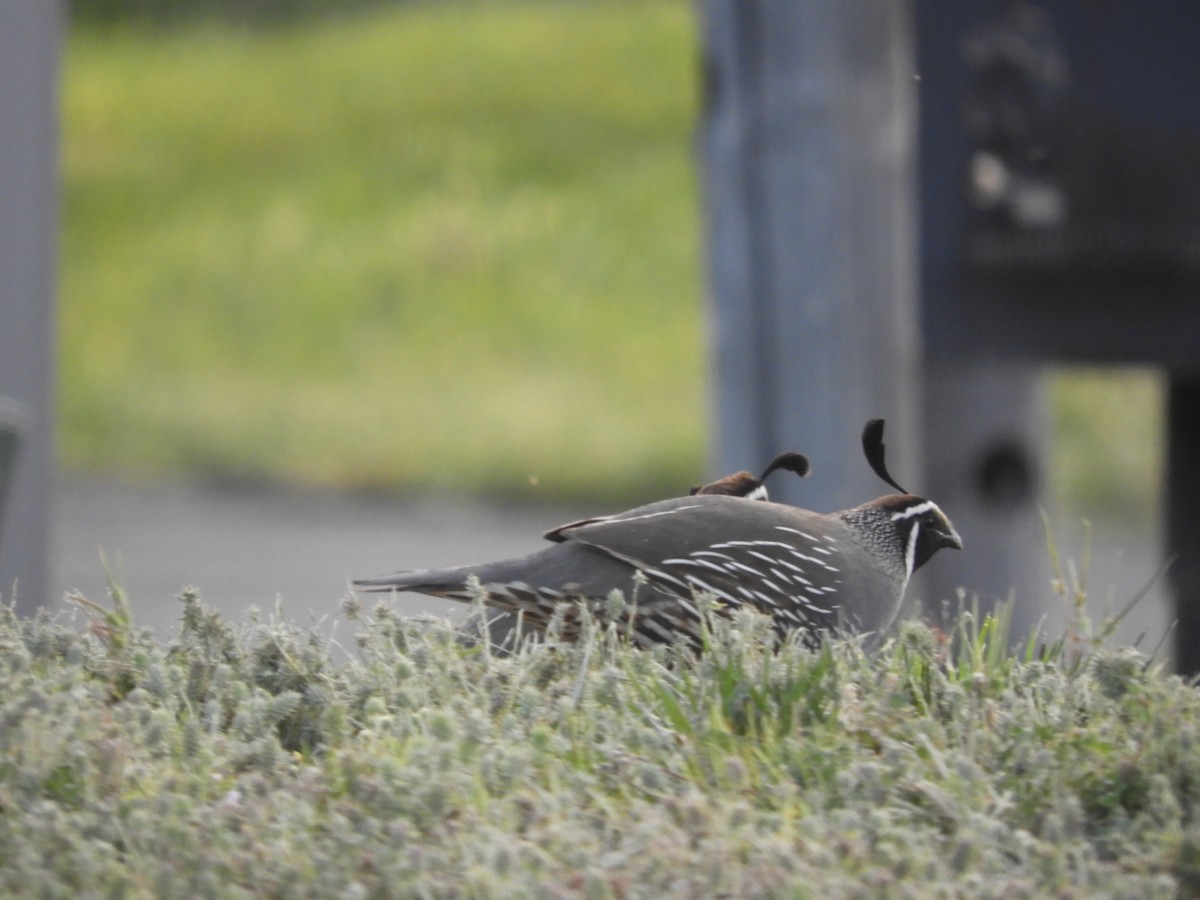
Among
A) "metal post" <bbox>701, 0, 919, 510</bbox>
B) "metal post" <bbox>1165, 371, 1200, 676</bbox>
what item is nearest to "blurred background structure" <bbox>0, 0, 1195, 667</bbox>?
"metal post" <bbox>701, 0, 919, 510</bbox>

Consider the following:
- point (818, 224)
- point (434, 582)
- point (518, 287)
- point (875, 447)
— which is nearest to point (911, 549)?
point (875, 447)

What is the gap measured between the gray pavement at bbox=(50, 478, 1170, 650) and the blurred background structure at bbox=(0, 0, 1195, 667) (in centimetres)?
5

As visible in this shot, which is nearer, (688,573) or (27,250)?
(688,573)

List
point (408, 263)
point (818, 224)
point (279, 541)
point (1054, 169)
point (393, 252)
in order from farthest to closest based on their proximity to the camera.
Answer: point (393, 252)
point (408, 263)
point (279, 541)
point (1054, 169)
point (818, 224)

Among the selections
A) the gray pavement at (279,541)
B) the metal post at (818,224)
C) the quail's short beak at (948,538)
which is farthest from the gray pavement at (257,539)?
the quail's short beak at (948,538)

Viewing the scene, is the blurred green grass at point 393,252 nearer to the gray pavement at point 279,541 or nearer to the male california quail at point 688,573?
the gray pavement at point 279,541

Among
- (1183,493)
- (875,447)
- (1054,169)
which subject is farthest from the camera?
(1183,493)

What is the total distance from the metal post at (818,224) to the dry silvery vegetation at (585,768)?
2.06 metres

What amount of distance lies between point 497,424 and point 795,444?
379 inches

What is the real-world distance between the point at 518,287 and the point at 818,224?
12.0m

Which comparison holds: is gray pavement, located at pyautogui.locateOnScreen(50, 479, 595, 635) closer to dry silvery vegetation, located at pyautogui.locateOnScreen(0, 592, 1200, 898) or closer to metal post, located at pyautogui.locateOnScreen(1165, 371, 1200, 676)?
metal post, located at pyautogui.locateOnScreen(1165, 371, 1200, 676)

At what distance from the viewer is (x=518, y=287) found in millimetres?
17562

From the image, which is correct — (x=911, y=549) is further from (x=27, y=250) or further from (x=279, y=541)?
(x=279, y=541)

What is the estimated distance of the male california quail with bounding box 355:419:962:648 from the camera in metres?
3.61
